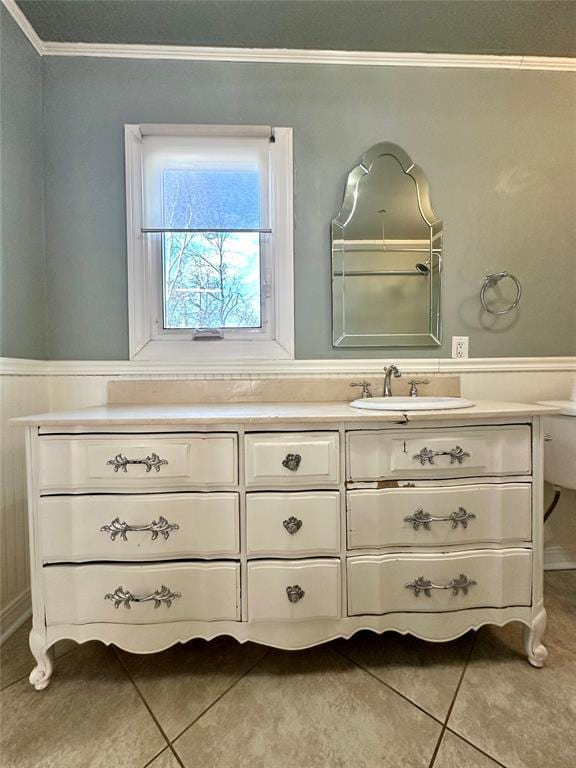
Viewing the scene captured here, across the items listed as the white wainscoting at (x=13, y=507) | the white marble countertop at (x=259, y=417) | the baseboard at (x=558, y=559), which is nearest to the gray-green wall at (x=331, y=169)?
the white wainscoting at (x=13, y=507)

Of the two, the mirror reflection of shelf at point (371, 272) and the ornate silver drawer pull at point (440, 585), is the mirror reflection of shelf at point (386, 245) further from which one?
the ornate silver drawer pull at point (440, 585)

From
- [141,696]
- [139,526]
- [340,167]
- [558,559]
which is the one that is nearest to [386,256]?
[340,167]

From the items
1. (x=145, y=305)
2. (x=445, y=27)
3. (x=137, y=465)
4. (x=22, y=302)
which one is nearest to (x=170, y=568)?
(x=137, y=465)

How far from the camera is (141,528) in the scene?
1.09 metres

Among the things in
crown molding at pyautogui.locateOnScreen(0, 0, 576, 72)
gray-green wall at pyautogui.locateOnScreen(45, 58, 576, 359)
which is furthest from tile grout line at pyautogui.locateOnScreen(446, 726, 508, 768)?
crown molding at pyautogui.locateOnScreen(0, 0, 576, 72)

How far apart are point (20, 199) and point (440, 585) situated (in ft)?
7.06

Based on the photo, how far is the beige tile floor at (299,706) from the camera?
3.01 feet

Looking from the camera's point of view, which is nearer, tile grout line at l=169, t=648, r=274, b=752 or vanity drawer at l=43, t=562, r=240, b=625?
tile grout line at l=169, t=648, r=274, b=752

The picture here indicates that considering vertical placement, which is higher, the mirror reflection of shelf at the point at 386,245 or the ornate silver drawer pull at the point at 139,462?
the mirror reflection of shelf at the point at 386,245

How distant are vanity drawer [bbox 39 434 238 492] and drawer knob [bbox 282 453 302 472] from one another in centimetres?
16

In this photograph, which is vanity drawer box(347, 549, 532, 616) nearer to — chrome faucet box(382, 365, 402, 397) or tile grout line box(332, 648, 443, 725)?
tile grout line box(332, 648, 443, 725)

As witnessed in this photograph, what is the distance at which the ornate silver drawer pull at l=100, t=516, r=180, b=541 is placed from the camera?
1086 mm

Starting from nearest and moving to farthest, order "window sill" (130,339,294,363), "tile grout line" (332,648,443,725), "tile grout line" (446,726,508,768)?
"tile grout line" (446,726,508,768) < "tile grout line" (332,648,443,725) < "window sill" (130,339,294,363)

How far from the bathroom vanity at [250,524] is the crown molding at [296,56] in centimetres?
161
